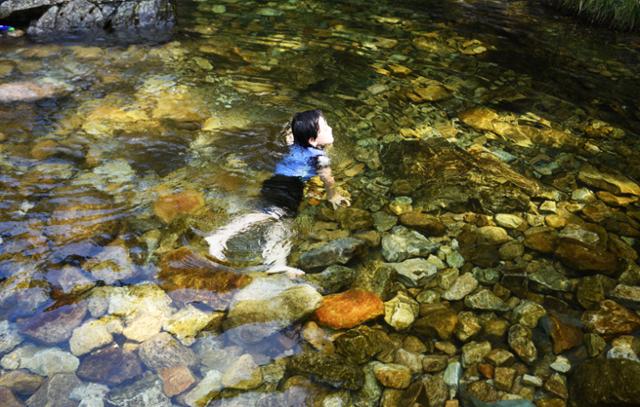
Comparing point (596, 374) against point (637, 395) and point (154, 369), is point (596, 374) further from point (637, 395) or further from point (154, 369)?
point (154, 369)

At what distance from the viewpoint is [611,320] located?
141 inches

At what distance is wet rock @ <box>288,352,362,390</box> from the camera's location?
3195 mm

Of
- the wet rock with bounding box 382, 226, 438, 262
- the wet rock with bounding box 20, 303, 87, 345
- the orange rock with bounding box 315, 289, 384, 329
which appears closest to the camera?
the wet rock with bounding box 20, 303, 87, 345

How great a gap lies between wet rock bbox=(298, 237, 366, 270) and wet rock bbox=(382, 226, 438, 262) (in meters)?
0.25

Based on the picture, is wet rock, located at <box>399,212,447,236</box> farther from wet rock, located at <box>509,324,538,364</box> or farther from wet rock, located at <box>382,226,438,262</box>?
wet rock, located at <box>509,324,538,364</box>

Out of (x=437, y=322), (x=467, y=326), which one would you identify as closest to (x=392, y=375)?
(x=437, y=322)

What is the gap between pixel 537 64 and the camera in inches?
316

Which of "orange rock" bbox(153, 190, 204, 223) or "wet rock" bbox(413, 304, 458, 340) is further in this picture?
"orange rock" bbox(153, 190, 204, 223)

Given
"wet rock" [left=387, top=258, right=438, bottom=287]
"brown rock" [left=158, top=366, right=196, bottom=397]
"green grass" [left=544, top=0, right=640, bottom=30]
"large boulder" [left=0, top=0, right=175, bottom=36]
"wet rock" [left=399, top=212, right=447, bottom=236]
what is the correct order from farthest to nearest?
"green grass" [left=544, top=0, right=640, bottom=30]
"large boulder" [left=0, top=0, right=175, bottom=36]
"wet rock" [left=399, top=212, right=447, bottom=236]
"wet rock" [left=387, top=258, right=438, bottom=287]
"brown rock" [left=158, top=366, right=196, bottom=397]

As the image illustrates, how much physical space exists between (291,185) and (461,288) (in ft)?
7.04

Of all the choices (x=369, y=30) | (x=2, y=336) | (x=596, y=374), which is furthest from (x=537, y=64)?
(x=2, y=336)

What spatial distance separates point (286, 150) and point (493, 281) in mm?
2691

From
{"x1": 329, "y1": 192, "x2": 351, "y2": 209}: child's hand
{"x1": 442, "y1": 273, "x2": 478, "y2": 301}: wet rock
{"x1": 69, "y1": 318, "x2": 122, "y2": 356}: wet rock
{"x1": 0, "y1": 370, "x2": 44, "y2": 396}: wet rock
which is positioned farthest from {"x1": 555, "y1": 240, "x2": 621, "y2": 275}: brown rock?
{"x1": 0, "y1": 370, "x2": 44, "y2": 396}: wet rock

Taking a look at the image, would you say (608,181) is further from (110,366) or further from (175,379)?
(110,366)
